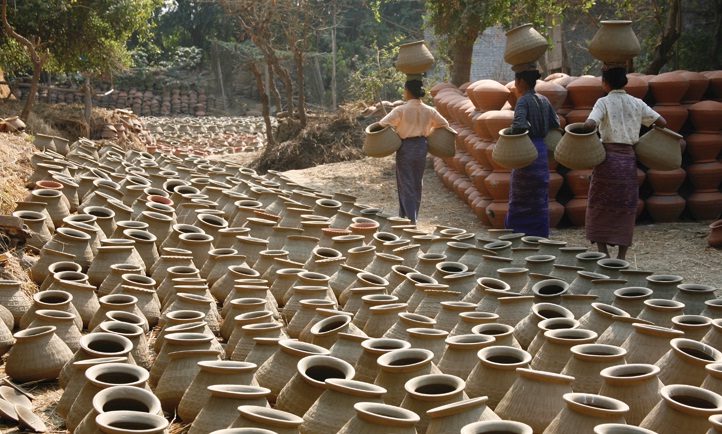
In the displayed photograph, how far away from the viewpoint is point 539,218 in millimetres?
5387

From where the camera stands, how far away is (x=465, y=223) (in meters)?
7.89

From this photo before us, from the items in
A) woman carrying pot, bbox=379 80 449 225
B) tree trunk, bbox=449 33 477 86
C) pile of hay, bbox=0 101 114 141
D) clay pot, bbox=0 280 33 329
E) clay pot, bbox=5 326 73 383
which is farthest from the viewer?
pile of hay, bbox=0 101 114 141

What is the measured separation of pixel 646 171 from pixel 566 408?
5.05m

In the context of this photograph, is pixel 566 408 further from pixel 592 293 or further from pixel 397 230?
pixel 397 230

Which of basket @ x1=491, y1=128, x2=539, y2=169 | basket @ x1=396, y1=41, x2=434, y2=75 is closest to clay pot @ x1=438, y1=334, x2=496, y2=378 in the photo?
basket @ x1=491, y1=128, x2=539, y2=169

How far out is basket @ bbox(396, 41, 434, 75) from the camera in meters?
6.86

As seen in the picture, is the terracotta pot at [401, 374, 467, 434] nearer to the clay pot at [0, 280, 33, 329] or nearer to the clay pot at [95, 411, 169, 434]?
the clay pot at [95, 411, 169, 434]

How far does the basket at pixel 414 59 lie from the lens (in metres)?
6.86

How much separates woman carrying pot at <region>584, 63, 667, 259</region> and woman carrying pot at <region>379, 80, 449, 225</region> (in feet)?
5.31

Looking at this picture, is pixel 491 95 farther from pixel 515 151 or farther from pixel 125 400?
pixel 125 400

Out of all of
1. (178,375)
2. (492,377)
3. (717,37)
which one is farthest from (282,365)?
(717,37)

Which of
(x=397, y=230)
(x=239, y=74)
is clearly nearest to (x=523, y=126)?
(x=397, y=230)

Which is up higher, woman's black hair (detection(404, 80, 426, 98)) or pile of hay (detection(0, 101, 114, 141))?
woman's black hair (detection(404, 80, 426, 98))

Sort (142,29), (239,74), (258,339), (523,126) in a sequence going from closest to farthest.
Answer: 1. (258,339)
2. (523,126)
3. (142,29)
4. (239,74)
